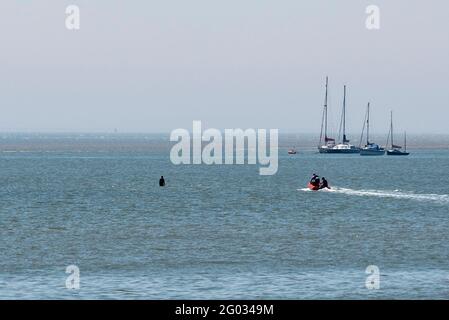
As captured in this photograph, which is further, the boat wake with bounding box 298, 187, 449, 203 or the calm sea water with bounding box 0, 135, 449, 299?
the boat wake with bounding box 298, 187, 449, 203

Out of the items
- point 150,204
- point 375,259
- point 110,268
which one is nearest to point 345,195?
point 150,204

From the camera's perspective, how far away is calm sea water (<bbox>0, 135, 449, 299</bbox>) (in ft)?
157

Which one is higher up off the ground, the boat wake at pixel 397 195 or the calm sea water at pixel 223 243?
the calm sea water at pixel 223 243

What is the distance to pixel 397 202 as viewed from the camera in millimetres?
110688

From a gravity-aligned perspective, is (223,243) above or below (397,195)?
above

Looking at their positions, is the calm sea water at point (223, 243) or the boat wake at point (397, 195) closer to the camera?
the calm sea water at point (223, 243)

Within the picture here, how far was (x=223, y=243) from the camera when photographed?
68.4 m

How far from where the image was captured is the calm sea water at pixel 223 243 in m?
47.8

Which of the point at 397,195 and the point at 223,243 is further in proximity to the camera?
the point at 397,195

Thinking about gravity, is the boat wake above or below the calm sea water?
below
